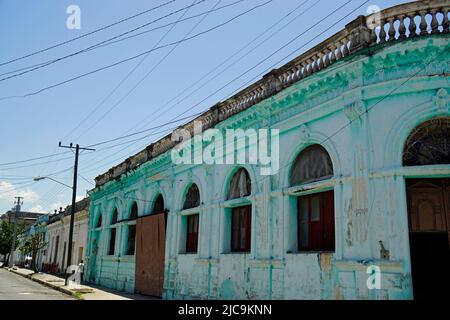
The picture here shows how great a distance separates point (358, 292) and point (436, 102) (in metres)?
3.87

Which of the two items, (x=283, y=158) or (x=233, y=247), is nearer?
(x=283, y=158)

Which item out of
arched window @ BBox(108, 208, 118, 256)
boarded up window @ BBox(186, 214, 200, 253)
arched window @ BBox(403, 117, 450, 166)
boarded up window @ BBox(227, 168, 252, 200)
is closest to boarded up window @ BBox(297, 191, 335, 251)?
arched window @ BBox(403, 117, 450, 166)

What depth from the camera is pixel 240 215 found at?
1264 cm

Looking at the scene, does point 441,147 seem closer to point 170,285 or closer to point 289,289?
point 289,289

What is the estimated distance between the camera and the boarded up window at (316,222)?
952cm

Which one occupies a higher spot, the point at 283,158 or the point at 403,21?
the point at 403,21

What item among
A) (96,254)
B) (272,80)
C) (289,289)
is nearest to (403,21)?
(272,80)

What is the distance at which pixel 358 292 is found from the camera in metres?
8.17

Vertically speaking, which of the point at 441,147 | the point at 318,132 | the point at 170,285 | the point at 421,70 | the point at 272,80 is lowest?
the point at 170,285

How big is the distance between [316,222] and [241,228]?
3.09 m
